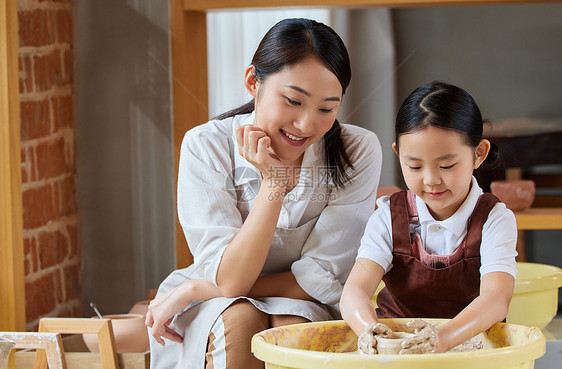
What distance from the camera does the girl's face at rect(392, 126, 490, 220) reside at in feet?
3.73

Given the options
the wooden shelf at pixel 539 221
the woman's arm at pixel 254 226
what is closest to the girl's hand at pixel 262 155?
the woman's arm at pixel 254 226

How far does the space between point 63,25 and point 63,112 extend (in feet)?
0.86

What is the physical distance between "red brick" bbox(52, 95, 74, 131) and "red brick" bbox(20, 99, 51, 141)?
4cm

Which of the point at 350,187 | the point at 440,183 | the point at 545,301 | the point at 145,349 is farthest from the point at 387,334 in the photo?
the point at 145,349

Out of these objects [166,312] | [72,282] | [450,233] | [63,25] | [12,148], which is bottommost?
[72,282]

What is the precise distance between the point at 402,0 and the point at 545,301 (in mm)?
816

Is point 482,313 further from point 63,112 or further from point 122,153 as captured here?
point 63,112

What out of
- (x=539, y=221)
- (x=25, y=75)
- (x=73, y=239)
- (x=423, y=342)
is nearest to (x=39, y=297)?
(x=73, y=239)

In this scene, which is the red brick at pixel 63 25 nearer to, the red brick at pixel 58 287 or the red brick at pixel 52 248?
the red brick at pixel 52 248

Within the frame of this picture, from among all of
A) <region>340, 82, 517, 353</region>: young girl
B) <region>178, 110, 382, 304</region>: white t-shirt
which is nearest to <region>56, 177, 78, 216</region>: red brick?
<region>178, 110, 382, 304</region>: white t-shirt

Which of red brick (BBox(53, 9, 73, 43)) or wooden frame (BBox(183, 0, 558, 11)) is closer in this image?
wooden frame (BBox(183, 0, 558, 11))

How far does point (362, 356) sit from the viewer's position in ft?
2.65

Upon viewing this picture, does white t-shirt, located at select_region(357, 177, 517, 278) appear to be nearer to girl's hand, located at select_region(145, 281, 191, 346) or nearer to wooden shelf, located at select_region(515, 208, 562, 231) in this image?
girl's hand, located at select_region(145, 281, 191, 346)

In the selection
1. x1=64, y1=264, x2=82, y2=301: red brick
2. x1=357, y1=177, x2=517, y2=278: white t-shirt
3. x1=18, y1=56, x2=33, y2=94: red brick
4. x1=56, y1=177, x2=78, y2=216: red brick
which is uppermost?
x1=18, y1=56, x2=33, y2=94: red brick
